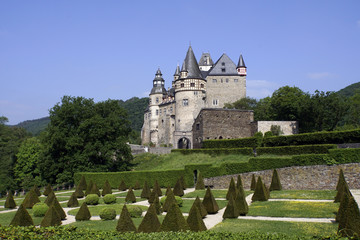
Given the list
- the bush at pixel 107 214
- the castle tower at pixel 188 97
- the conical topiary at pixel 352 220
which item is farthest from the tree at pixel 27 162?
the conical topiary at pixel 352 220

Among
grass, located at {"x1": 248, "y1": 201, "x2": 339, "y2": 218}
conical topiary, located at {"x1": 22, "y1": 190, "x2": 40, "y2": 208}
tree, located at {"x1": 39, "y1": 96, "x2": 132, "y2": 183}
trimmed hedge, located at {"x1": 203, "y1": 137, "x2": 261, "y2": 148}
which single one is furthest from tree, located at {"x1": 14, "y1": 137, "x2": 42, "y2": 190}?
grass, located at {"x1": 248, "y1": 201, "x2": 339, "y2": 218}

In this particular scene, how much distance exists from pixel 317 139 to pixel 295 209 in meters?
15.3

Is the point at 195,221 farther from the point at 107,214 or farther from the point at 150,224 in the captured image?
the point at 107,214

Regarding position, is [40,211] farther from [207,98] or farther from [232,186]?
[207,98]

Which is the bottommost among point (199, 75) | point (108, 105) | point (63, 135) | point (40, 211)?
point (40, 211)

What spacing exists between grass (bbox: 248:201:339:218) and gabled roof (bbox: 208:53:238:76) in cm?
4579

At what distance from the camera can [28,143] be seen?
5894 cm

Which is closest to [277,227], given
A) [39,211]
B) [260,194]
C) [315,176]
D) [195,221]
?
[195,221]

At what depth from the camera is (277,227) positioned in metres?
15.9

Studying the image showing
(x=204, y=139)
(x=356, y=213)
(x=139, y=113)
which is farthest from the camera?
(x=139, y=113)

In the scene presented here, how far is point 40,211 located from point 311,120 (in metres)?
38.2

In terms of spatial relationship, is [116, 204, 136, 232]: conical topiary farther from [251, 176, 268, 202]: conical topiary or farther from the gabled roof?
the gabled roof

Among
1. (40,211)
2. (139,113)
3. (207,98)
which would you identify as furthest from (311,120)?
(139,113)

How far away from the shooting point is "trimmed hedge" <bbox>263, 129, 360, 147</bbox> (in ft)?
100
